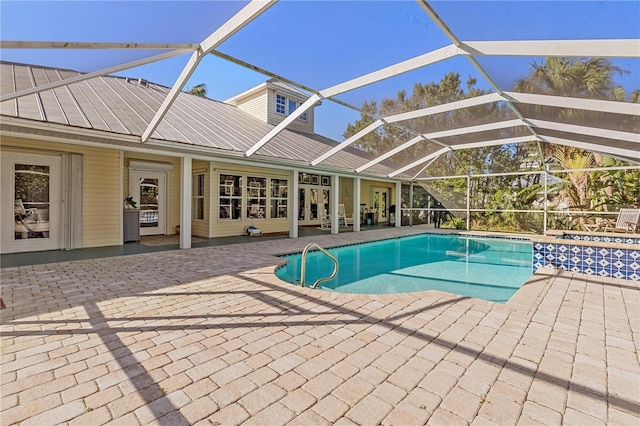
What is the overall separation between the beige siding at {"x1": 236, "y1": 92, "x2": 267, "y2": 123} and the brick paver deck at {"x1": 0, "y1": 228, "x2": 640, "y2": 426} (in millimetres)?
11314

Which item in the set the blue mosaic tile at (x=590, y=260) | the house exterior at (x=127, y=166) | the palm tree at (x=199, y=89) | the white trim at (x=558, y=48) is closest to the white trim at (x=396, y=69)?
the white trim at (x=558, y=48)

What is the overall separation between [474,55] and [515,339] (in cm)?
419

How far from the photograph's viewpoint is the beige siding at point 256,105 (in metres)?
14.5

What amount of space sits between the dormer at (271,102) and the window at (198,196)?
445 cm

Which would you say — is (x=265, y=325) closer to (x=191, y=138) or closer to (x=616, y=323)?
(x=616, y=323)

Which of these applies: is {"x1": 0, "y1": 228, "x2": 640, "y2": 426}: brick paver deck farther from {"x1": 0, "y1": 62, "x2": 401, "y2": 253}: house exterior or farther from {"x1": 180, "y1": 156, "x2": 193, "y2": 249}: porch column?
{"x1": 180, "y1": 156, "x2": 193, "y2": 249}: porch column

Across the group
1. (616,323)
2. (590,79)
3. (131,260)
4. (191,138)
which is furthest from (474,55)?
(131,260)

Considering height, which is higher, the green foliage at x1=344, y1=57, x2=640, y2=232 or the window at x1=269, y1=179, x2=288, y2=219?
the green foliage at x1=344, y1=57, x2=640, y2=232

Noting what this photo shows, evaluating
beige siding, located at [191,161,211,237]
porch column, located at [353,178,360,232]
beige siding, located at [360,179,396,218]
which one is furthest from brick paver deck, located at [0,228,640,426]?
beige siding, located at [360,179,396,218]

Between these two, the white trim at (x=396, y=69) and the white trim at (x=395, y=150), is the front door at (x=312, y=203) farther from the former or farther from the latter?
the white trim at (x=396, y=69)

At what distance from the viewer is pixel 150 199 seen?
10.7 m

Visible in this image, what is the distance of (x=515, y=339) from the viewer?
307 cm

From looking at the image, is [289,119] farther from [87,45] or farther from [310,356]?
[310,356]

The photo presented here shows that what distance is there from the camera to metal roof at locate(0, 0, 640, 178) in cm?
387
